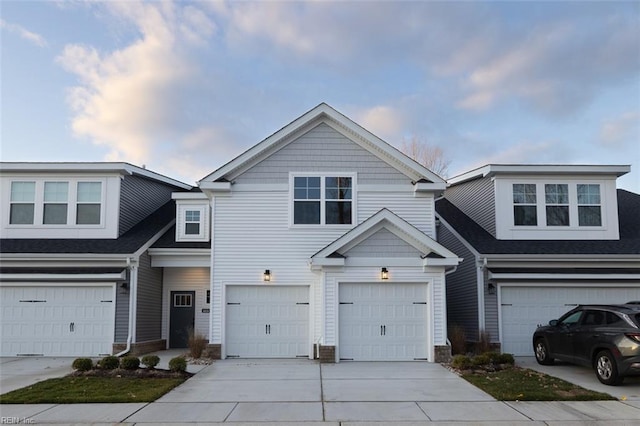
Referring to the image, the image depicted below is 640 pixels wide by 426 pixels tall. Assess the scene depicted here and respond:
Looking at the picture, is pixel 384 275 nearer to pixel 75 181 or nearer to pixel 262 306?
pixel 262 306

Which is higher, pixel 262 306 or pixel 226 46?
pixel 226 46

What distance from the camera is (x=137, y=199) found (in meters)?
19.7

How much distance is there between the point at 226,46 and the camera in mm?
17719

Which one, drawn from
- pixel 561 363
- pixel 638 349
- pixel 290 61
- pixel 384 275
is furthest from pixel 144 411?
pixel 290 61

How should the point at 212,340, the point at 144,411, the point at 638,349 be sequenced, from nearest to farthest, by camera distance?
the point at 144,411, the point at 638,349, the point at 212,340

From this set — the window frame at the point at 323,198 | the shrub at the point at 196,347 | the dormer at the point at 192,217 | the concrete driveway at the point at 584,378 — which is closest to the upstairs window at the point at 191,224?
the dormer at the point at 192,217

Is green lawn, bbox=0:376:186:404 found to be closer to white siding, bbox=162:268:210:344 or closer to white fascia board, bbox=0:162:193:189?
white siding, bbox=162:268:210:344

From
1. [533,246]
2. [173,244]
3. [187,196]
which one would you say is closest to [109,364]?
[173,244]

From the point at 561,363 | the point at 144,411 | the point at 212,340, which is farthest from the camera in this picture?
the point at 212,340

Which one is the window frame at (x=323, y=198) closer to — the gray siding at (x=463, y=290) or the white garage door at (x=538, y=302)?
the gray siding at (x=463, y=290)

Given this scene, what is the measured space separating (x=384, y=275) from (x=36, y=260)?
10.7 meters

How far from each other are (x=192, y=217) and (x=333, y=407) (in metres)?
10.9

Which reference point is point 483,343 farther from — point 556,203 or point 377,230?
point 556,203

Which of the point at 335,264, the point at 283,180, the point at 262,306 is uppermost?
the point at 283,180
